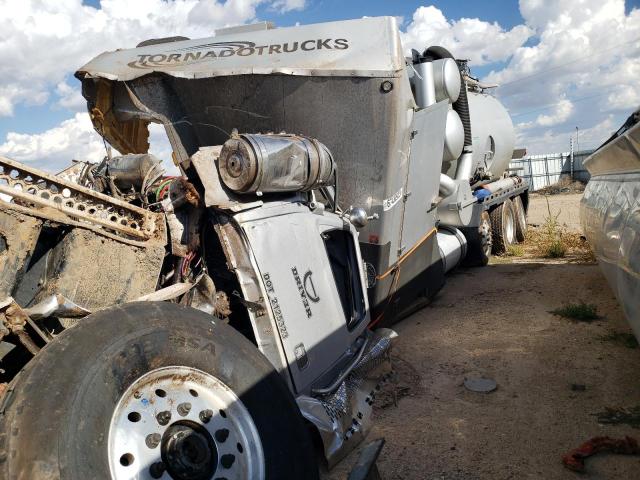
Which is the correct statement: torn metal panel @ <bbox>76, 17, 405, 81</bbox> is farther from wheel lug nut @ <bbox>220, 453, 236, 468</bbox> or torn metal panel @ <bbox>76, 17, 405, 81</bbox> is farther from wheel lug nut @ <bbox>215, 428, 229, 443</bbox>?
wheel lug nut @ <bbox>220, 453, 236, 468</bbox>

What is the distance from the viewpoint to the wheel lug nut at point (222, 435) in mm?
2555

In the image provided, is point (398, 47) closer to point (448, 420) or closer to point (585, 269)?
point (448, 420)

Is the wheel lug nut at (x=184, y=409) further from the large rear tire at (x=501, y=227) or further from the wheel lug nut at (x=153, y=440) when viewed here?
the large rear tire at (x=501, y=227)

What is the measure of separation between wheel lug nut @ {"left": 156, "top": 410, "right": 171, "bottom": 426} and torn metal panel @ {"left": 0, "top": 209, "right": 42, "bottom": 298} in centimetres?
119

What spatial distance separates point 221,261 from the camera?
3730 mm

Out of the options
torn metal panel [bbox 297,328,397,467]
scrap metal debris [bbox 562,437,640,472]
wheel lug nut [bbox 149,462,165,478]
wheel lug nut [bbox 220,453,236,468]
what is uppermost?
wheel lug nut [bbox 149,462,165,478]

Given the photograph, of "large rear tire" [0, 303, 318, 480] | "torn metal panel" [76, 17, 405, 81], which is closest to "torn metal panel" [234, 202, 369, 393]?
Result: "large rear tire" [0, 303, 318, 480]

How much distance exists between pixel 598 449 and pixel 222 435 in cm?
232

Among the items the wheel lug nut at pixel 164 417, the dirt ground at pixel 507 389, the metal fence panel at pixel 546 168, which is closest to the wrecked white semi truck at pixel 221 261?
the wheel lug nut at pixel 164 417

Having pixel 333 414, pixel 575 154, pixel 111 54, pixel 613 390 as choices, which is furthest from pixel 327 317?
pixel 575 154

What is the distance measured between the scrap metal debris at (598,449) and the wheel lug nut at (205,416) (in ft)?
7.09

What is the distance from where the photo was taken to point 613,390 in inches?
166

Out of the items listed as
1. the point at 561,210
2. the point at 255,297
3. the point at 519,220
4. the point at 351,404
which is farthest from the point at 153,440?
the point at 561,210

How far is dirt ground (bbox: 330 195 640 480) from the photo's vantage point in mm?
3428
